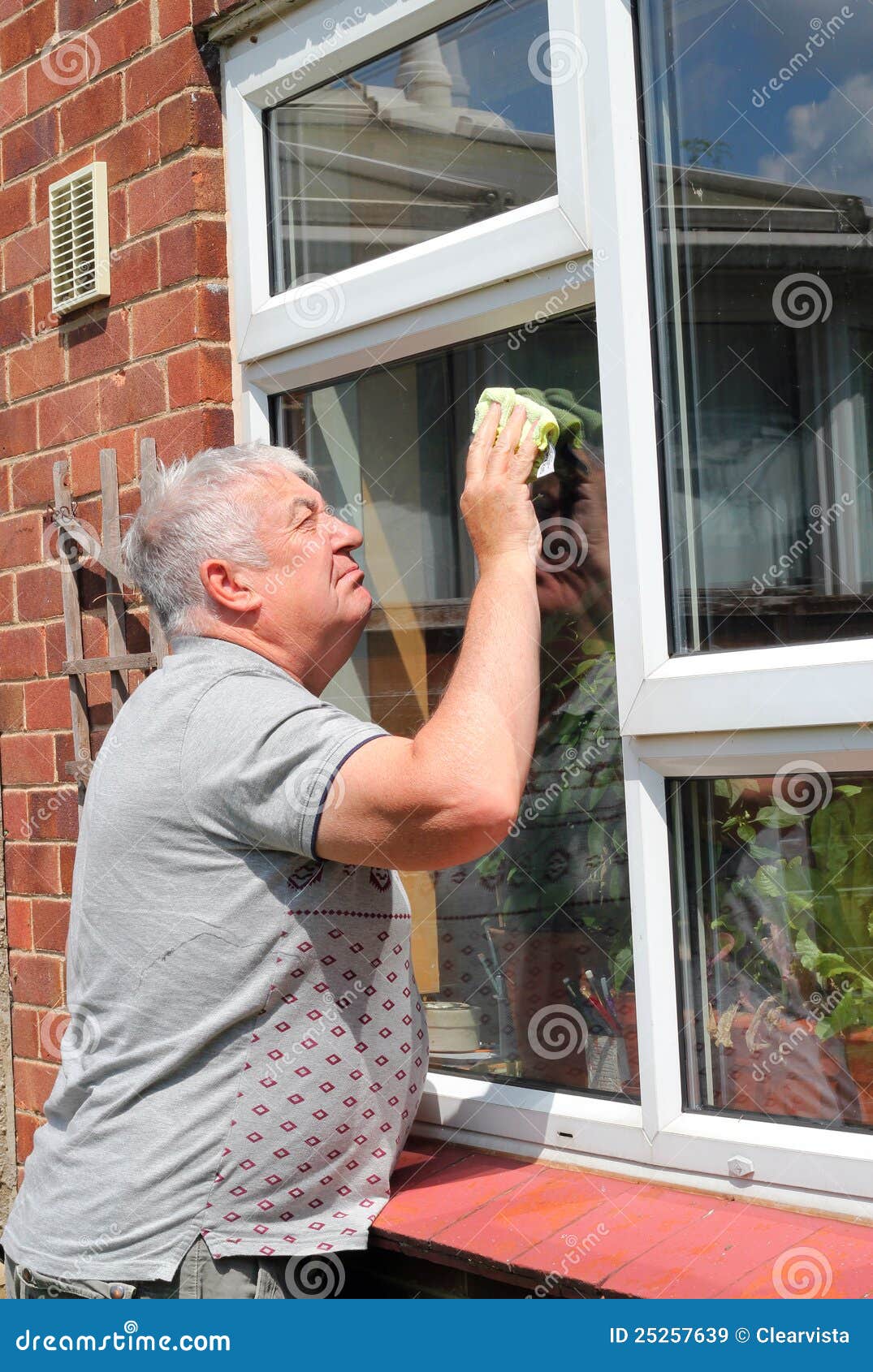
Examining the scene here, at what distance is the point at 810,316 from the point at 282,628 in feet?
2.70

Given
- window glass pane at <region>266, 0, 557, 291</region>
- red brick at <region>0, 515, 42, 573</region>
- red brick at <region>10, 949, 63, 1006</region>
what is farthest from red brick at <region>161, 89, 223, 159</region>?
red brick at <region>10, 949, 63, 1006</region>

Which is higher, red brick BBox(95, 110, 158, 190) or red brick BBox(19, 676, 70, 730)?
red brick BBox(95, 110, 158, 190)

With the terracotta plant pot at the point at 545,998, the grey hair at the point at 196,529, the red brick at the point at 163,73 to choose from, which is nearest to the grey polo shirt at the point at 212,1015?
the grey hair at the point at 196,529

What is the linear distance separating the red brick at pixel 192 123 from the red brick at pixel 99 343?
1.11 feet

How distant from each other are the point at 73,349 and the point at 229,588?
1214 millimetres

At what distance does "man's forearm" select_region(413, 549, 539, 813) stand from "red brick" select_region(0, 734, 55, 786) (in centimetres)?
144

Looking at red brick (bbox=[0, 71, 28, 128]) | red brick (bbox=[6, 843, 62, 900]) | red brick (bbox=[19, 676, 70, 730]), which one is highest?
red brick (bbox=[0, 71, 28, 128])

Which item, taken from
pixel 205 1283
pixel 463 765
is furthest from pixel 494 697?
pixel 205 1283

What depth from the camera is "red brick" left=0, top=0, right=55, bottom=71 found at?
2914mm

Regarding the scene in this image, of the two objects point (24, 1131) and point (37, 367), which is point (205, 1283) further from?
point (37, 367)

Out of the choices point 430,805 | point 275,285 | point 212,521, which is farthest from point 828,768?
point 275,285

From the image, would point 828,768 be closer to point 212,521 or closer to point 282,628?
point 282,628

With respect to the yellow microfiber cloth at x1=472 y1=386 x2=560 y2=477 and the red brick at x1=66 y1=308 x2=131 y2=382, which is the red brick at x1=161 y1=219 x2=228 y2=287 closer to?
the red brick at x1=66 y1=308 x2=131 y2=382

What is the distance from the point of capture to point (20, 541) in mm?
2920
